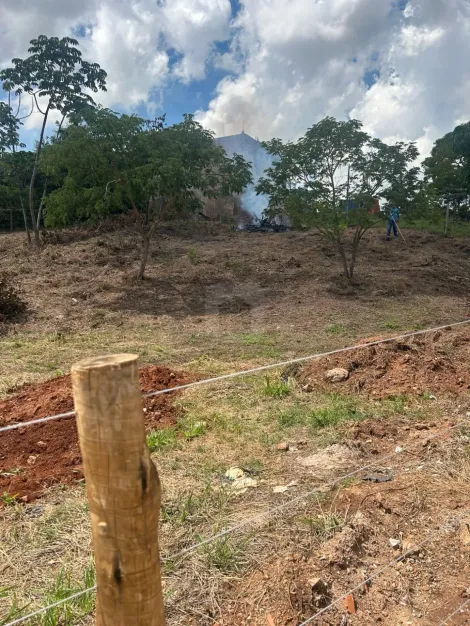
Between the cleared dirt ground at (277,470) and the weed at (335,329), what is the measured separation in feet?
0.21

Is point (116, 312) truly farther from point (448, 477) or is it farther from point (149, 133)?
point (448, 477)

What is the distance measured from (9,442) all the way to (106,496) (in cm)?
339

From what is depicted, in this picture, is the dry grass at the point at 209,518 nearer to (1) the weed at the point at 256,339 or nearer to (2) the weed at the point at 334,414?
(2) the weed at the point at 334,414

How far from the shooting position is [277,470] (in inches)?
139

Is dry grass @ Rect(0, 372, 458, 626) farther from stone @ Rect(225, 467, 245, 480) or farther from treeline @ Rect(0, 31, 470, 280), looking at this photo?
treeline @ Rect(0, 31, 470, 280)

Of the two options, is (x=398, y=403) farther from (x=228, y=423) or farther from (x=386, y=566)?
(x=386, y=566)

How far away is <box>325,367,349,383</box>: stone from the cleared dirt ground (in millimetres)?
84

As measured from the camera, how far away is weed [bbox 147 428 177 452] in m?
3.95

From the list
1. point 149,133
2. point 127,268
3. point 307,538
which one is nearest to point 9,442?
point 307,538

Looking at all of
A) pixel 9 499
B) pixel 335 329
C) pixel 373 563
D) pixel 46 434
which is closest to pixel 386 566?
pixel 373 563

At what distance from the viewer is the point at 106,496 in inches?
49.9

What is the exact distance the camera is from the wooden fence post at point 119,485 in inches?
48.1

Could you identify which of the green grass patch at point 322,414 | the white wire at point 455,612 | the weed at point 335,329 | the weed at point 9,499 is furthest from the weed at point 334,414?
the weed at point 335,329

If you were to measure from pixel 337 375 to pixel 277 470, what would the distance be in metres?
2.22
